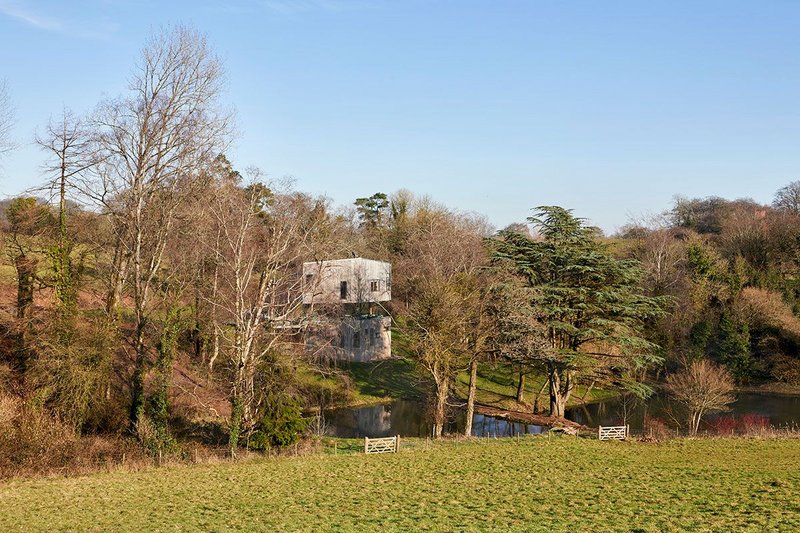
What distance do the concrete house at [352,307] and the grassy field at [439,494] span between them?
21411 mm


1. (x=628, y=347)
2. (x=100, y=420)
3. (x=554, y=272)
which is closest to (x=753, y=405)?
(x=628, y=347)

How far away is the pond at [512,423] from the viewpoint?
121 feet

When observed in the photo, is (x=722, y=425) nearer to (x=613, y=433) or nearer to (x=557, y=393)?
(x=557, y=393)

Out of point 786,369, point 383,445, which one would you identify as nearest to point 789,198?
point 786,369

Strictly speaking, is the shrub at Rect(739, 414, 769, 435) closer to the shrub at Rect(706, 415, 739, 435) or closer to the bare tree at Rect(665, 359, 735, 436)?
the shrub at Rect(706, 415, 739, 435)

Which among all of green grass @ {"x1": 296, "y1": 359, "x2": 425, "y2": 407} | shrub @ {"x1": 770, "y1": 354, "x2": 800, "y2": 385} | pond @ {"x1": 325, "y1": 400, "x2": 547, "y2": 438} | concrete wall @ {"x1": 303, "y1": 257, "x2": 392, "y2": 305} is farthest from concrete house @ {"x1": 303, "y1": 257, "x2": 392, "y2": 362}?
shrub @ {"x1": 770, "y1": 354, "x2": 800, "y2": 385}

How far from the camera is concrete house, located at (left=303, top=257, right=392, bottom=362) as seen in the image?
46906 millimetres

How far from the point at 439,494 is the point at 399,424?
20.2 meters

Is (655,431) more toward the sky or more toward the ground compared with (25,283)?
more toward the ground

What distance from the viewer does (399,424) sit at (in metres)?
38.5

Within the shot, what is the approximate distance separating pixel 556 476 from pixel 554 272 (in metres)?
20.2

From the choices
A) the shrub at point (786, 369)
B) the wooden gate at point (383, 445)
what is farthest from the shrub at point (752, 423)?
the wooden gate at point (383, 445)

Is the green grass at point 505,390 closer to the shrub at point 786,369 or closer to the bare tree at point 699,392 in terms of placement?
the bare tree at point 699,392

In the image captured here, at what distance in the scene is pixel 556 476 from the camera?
21.5 m
